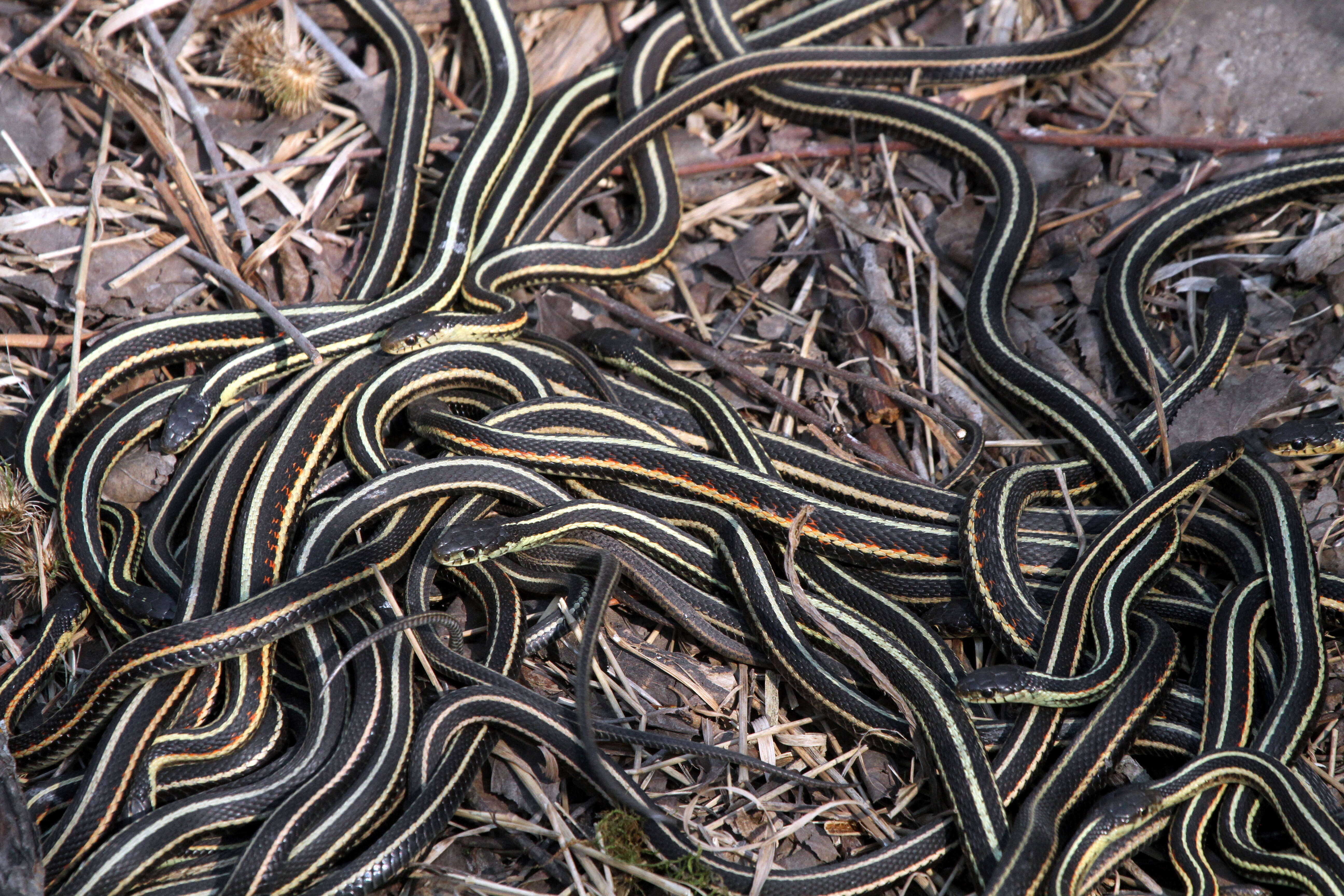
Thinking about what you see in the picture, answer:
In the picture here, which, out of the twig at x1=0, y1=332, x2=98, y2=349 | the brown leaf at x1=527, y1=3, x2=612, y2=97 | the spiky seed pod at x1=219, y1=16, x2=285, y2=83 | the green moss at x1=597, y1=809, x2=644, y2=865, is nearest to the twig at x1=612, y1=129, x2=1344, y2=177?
the brown leaf at x1=527, y1=3, x2=612, y2=97

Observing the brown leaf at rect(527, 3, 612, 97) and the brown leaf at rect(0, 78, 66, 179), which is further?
the brown leaf at rect(527, 3, 612, 97)

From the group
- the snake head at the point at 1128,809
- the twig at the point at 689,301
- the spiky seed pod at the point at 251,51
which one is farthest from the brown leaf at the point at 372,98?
the snake head at the point at 1128,809

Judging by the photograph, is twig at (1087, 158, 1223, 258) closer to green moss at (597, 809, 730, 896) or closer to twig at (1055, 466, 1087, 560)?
twig at (1055, 466, 1087, 560)

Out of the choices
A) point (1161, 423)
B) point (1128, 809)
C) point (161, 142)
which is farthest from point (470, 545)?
point (1161, 423)

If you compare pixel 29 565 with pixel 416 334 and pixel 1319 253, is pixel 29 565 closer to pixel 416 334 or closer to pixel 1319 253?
pixel 416 334

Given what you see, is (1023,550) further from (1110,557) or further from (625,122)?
(625,122)

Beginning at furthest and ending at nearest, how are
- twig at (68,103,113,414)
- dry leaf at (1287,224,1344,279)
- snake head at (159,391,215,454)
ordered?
dry leaf at (1287,224,1344,279), twig at (68,103,113,414), snake head at (159,391,215,454)
